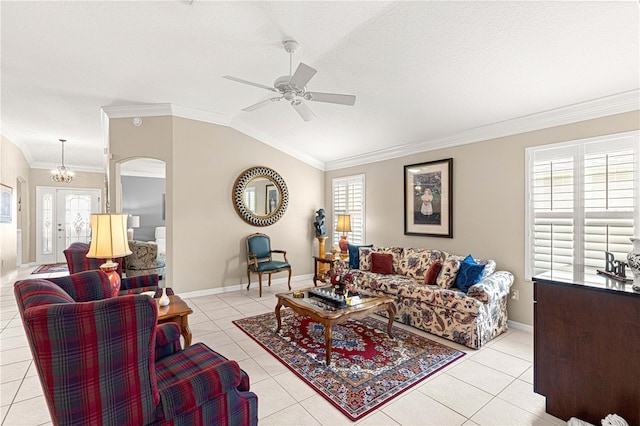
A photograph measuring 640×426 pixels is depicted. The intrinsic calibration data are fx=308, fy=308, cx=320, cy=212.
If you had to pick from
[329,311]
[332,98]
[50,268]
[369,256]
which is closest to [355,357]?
[329,311]

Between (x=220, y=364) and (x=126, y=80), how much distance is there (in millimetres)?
3906

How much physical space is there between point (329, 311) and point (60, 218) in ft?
31.3

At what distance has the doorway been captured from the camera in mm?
8547

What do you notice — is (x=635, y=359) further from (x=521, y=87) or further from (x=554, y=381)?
(x=521, y=87)

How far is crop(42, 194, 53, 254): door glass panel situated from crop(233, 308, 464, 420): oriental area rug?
8.05 meters

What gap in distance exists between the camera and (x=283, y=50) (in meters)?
3.35

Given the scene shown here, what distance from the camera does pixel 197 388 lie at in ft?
4.94

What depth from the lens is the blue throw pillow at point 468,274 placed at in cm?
358

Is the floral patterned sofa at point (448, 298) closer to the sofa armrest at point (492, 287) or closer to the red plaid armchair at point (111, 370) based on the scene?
the sofa armrest at point (492, 287)

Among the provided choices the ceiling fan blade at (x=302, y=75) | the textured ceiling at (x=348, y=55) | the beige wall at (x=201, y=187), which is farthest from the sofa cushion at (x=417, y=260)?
the ceiling fan blade at (x=302, y=75)

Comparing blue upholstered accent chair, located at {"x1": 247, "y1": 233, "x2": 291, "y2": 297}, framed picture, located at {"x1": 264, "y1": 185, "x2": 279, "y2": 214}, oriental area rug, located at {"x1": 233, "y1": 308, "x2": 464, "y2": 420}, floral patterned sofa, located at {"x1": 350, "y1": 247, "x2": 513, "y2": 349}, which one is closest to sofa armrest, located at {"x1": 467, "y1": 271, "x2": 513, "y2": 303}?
floral patterned sofa, located at {"x1": 350, "y1": 247, "x2": 513, "y2": 349}

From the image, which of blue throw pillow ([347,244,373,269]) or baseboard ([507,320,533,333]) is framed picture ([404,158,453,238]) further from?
baseboard ([507,320,533,333])

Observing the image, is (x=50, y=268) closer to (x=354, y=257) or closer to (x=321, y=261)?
(x=321, y=261)

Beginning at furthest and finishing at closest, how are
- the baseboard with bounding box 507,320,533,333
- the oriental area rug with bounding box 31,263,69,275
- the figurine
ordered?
the oriental area rug with bounding box 31,263,69,275
the figurine
the baseboard with bounding box 507,320,533,333
